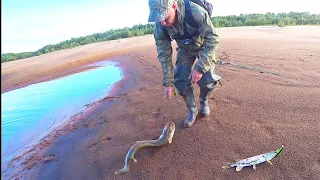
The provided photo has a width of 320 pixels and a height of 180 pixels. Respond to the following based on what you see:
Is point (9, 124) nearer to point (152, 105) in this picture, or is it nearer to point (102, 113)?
point (102, 113)

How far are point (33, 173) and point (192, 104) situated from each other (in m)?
A: 2.30

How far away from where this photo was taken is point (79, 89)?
8.16 metres

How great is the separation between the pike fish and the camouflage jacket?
1133 millimetres

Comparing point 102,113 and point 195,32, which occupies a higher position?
point 195,32

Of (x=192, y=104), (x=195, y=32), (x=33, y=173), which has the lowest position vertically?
(x=33, y=173)

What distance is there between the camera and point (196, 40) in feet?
12.6

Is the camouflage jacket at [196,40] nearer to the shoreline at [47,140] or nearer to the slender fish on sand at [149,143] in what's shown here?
the slender fish on sand at [149,143]

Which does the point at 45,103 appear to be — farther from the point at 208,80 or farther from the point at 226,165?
the point at 226,165

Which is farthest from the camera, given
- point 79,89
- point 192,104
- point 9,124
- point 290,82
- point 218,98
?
point 79,89

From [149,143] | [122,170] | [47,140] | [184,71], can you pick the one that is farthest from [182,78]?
[47,140]

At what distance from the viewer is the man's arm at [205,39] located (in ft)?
11.5

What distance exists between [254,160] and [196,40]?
5.33 ft

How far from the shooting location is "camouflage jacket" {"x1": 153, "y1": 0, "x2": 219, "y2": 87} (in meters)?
3.52

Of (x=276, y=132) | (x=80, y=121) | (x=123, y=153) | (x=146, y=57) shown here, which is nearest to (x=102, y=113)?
(x=80, y=121)
